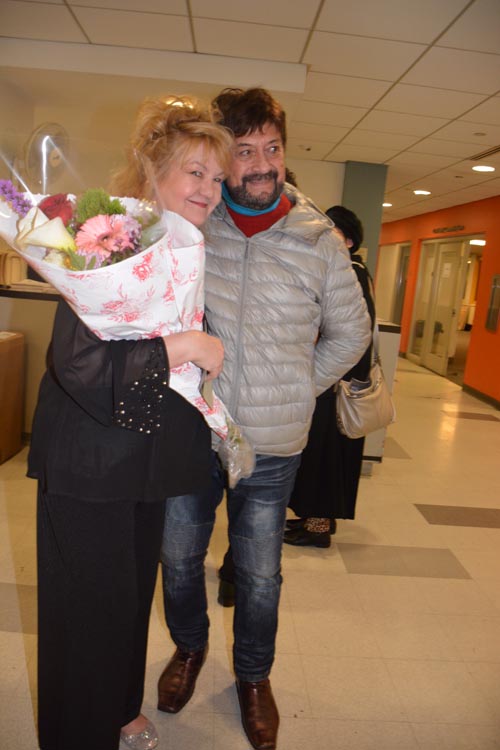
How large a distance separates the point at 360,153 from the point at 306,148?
1.99 ft

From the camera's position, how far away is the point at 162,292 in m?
1.07

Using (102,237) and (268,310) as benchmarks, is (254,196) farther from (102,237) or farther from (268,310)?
(102,237)

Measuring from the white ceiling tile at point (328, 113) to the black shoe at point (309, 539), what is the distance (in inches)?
139

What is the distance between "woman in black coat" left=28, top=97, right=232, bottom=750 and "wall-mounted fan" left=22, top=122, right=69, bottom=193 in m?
0.14

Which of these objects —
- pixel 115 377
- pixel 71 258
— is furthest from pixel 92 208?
pixel 115 377

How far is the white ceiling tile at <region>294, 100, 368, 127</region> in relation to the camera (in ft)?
15.7

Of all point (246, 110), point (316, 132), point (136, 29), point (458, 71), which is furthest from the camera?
point (316, 132)

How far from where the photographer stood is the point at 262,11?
3.16 metres

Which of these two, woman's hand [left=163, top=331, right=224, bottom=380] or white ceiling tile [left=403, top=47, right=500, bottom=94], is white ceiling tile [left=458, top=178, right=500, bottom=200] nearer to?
white ceiling tile [left=403, top=47, right=500, bottom=94]

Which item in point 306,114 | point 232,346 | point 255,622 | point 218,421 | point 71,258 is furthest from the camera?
point 306,114

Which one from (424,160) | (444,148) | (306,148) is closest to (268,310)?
(444,148)

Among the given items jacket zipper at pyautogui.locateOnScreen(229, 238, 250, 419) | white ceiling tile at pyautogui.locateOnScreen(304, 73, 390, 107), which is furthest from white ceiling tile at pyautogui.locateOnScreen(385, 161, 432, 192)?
jacket zipper at pyautogui.locateOnScreen(229, 238, 250, 419)

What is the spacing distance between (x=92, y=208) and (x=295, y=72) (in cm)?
349

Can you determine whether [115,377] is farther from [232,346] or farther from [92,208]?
[232,346]
